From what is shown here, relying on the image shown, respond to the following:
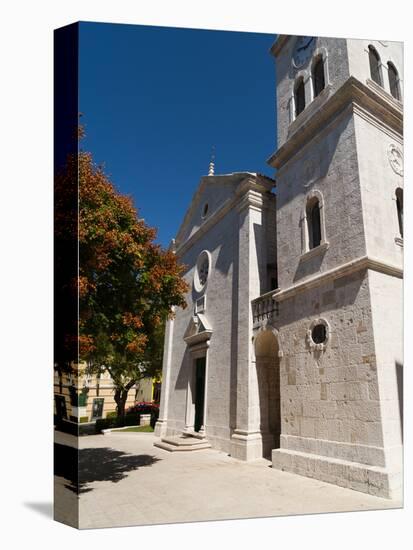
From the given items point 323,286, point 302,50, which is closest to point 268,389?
point 323,286

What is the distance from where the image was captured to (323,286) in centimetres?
890

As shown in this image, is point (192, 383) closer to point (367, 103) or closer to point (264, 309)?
point (264, 309)

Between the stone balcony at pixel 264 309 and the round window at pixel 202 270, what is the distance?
4486 millimetres

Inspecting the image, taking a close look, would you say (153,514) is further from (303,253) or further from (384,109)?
(384,109)

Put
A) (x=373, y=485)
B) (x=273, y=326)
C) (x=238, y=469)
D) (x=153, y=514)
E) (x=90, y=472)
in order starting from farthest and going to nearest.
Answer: (x=273, y=326) < (x=238, y=469) < (x=90, y=472) < (x=373, y=485) < (x=153, y=514)

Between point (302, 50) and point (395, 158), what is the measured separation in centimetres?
403

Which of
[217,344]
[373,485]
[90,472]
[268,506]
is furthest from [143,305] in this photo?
[217,344]

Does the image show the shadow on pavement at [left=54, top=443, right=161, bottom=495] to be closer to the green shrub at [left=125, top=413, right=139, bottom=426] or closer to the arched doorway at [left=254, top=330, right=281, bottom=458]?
the arched doorway at [left=254, top=330, right=281, bottom=458]

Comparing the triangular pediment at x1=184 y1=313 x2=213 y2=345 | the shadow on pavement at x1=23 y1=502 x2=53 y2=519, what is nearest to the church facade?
the triangular pediment at x1=184 y1=313 x2=213 y2=345

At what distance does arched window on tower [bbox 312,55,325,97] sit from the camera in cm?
997

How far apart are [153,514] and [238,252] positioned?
911 cm

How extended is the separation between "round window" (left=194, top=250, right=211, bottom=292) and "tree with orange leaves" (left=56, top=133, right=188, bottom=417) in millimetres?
7140

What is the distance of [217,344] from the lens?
14.3 metres

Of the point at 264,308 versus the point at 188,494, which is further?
the point at 264,308
